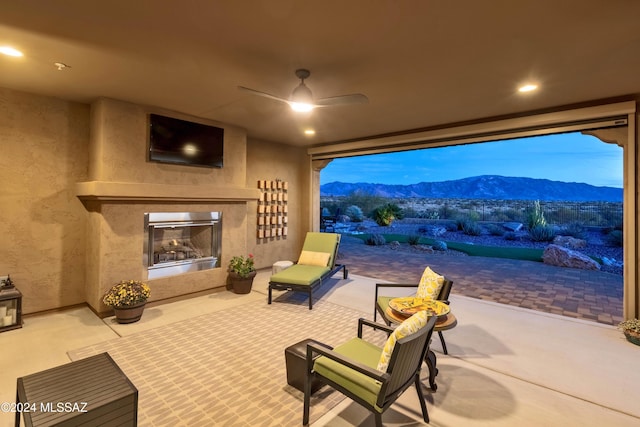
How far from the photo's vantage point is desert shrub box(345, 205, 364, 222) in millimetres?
14242

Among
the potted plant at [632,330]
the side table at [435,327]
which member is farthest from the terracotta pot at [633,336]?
the side table at [435,327]

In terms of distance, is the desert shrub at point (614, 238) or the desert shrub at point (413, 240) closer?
the desert shrub at point (614, 238)

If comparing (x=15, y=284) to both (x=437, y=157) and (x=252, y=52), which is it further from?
(x=437, y=157)

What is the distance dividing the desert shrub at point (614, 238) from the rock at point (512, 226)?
2.50 meters

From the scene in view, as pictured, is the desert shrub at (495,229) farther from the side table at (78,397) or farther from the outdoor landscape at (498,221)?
the side table at (78,397)

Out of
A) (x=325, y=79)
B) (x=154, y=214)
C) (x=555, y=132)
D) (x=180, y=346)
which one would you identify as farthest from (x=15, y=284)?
(x=555, y=132)

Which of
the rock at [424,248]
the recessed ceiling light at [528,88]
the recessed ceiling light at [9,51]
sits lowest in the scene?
the rock at [424,248]

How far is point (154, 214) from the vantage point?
4203 mm

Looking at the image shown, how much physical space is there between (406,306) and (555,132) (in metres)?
3.34

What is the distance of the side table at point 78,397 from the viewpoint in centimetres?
146

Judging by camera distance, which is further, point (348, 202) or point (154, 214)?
point (348, 202)

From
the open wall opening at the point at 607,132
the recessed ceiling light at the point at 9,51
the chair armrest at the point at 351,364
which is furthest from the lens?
the open wall opening at the point at 607,132

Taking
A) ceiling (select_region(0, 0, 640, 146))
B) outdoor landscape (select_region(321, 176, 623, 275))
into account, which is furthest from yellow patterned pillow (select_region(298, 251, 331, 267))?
outdoor landscape (select_region(321, 176, 623, 275))

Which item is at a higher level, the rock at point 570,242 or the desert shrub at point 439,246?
the rock at point 570,242
